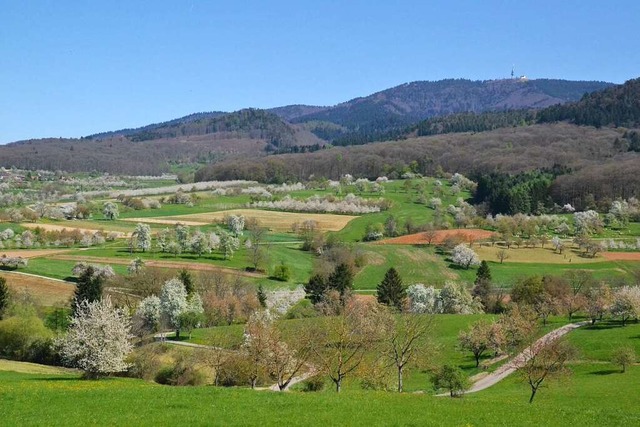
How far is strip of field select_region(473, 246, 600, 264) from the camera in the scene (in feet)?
332

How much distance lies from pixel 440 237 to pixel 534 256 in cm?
1679

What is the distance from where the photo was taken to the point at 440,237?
372ft

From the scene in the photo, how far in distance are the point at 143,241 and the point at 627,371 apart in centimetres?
7647

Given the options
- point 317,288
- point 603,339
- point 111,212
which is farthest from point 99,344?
point 111,212

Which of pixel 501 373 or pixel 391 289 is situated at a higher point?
pixel 391 289

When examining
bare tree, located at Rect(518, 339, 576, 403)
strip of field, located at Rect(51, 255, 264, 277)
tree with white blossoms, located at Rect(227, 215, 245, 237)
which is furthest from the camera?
tree with white blossoms, located at Rect(227, 215, 245, 237)

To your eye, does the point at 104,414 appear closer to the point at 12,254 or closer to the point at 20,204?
the point at 12,254

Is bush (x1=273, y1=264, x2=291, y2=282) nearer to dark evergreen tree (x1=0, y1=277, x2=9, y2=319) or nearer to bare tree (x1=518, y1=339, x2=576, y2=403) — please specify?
dark evergreen tree (x1=0, y1=277, x2=9, y2=319)

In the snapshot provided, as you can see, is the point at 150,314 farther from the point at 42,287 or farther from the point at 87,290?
the point at 42,287

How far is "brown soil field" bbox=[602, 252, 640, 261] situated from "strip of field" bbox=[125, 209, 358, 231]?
162 ft

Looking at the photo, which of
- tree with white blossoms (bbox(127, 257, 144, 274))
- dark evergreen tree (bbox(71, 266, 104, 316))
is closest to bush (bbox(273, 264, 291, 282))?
tree with white blossoms (bbox(127, 257, 144, 274))

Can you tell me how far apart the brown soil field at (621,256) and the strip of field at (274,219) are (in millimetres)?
49508

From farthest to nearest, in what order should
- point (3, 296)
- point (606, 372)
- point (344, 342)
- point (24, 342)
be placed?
point (3, 296), point (24, 342), point (606, 372), point (344, 342)

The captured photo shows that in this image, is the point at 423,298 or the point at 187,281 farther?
the point at 423,298
